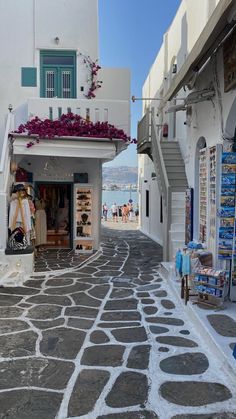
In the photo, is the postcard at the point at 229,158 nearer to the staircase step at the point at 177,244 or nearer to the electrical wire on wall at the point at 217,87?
the electrical wire on wall at the point at 217,87

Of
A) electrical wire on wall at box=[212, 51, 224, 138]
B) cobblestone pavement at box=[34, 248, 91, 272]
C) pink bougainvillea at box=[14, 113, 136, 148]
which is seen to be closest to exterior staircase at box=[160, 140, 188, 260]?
pink bougainvillea at box=[14, 113, 136, 148]

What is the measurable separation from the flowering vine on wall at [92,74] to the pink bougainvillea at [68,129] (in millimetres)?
1927

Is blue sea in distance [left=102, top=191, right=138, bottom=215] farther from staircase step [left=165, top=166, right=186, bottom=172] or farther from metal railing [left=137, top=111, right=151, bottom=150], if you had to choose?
staircase step [left=165, top=166, right=186, bottom=172]

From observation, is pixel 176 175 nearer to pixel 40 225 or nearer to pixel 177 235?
pixel 177 235

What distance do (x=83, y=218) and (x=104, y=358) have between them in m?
8.79

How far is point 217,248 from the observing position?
7121mm

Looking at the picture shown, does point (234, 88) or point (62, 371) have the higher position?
point (234, 88)

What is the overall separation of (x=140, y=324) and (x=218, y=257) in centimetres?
193

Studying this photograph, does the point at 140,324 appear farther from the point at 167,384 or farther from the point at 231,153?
the point at 231,153

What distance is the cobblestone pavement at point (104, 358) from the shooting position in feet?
13.0

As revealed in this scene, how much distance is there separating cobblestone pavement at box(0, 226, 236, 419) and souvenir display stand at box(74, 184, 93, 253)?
4.71m

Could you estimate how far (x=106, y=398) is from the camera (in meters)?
4.10

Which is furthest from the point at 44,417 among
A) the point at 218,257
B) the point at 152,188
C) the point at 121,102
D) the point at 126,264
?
the point at 152,188

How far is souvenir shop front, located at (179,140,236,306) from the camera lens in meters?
6.68
